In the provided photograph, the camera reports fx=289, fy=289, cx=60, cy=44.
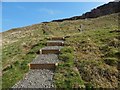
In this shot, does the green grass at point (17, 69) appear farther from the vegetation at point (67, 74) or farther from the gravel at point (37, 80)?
the vegetation at point (67, 74)

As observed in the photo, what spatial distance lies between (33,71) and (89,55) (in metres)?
3.66

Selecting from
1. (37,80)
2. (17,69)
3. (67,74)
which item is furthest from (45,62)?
(37,80)

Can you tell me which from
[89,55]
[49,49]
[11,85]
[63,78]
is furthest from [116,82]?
[49,49]

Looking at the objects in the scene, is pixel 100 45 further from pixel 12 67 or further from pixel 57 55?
pixel 12 67

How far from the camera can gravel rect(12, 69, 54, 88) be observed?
43.4 feet

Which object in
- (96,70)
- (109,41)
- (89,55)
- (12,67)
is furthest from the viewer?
(109,41)

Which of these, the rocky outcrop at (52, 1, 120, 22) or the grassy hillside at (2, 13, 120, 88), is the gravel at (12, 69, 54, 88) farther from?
the rocky outcrop at (52, 1, 120, 22)

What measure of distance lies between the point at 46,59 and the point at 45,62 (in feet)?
2.60

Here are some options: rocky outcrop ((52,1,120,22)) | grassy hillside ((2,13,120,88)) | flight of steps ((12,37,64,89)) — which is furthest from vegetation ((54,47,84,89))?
rocky outcrop ((52,1,120,22))

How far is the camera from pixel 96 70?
577 inches

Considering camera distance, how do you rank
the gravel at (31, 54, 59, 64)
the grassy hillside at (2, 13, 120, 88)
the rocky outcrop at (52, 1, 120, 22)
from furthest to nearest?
the rocky outcrop at (52, 1, 120, 22) → the gravel at (31, 54, 59, 64) → the grassy hillside at (2, 13, 120, 88)

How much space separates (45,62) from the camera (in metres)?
16.1

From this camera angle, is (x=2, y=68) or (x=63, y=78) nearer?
(x=63, y=78)

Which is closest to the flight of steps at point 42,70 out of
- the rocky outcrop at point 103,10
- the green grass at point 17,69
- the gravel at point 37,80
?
the gravel at point 37,80
